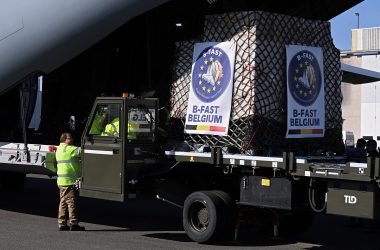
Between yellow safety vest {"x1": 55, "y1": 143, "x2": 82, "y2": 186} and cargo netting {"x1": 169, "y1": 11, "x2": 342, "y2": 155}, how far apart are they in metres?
1.55

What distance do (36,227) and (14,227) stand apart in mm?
346

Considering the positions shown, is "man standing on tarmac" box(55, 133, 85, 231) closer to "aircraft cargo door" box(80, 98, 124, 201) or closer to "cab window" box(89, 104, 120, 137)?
"aircraft cargo door" box(80, 98, 124, 201)

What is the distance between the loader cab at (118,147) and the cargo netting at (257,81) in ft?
2.17

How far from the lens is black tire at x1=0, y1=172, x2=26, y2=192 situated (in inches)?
617

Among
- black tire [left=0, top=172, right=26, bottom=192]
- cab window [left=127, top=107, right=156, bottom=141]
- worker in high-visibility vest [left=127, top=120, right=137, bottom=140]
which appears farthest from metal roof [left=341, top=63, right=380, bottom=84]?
worker in high-visibility vest [left=127, top=120, right=137, bottom=140]

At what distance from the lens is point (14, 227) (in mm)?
10773

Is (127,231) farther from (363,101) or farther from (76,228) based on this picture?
(363,101)

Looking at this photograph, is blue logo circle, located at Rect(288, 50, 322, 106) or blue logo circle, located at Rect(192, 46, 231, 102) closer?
blue logo circle, located at Rect(192, 46, 231, 102)

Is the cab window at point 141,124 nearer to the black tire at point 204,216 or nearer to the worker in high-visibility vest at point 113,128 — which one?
the worker in high-visibility vest at point 113,128

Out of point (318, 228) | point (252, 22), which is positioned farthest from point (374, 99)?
point (252, 22)

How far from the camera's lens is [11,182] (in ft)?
51.4

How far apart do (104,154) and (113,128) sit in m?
0.40

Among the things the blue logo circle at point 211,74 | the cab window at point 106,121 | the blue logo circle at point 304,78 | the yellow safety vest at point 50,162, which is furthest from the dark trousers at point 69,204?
the blue logo circle at point 304,78

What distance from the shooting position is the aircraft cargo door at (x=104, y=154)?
31.6ft
